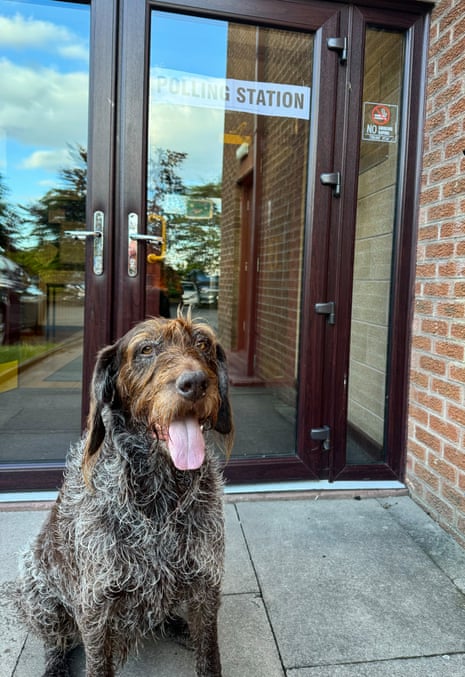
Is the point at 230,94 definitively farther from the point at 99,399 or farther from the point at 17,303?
the point at 99,399

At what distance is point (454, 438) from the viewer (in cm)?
268

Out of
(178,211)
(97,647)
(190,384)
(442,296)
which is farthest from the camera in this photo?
(178,211)

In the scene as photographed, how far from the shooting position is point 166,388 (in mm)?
1376

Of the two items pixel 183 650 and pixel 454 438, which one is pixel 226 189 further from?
pixel 183 650

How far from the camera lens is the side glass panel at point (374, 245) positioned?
3.05 meters

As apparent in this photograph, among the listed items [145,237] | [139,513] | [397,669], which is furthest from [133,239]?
[397,669]

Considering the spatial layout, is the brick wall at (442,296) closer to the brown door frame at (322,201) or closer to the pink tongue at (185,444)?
the brown door frame at (322,201)

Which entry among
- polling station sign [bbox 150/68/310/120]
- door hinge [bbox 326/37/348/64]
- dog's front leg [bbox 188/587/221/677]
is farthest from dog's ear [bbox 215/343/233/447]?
door hinge [bbox 326/37/348/64]

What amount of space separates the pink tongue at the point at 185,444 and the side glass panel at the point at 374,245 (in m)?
1.97

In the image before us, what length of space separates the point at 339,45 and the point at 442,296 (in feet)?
5.44

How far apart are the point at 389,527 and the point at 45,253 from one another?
304 centimetres

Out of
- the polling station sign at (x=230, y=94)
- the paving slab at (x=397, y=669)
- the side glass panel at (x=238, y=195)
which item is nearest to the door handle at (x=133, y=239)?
the side glass panel at (x=238, y=195)

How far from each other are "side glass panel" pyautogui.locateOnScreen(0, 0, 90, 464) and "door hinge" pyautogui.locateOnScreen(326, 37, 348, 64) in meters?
1.50

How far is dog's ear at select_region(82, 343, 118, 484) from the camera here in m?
1.53
